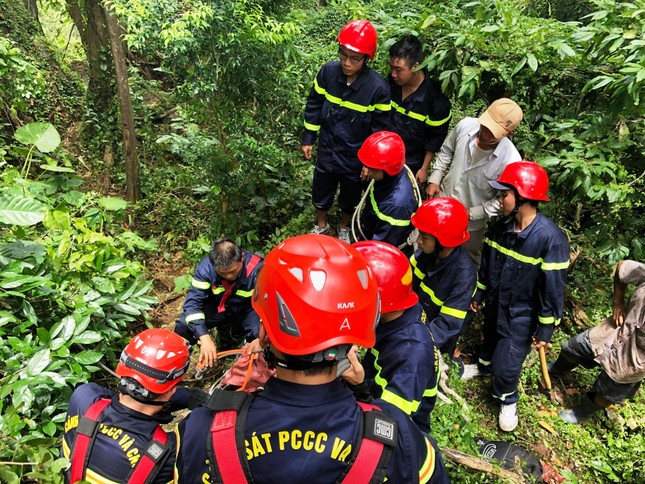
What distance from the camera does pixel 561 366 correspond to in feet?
13.5

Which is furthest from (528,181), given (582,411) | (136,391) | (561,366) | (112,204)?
(112,204)

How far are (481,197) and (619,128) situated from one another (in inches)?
51.8

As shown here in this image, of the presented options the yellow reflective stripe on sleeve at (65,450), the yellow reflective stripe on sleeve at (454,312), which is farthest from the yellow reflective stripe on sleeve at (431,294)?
the yellow reflective stripe on sleeve at (65,450)

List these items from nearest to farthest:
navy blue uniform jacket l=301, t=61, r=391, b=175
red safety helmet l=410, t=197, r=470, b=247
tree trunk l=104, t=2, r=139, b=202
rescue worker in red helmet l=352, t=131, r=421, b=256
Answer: red safety helmet l=410, t=197, r=470, b=247, rescue worker in red helmet l=352, t=131, r=421, b=256, navy blue uniform jacket l=301, t=61, r=391, b=175, tree trunk l=104, t=2, r=139, b=202

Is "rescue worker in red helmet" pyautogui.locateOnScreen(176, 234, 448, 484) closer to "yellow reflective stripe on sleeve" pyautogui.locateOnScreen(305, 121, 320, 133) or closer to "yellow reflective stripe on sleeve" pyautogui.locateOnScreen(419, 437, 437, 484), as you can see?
"yellow reflective stripe on sleeve" pyautogui.locateOnScreen(419, 437, 437, 484)

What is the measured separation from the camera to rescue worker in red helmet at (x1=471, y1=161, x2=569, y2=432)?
3.28 metres

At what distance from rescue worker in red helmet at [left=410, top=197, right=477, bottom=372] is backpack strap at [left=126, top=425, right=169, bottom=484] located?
1959 mm

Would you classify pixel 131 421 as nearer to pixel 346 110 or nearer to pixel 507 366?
pixel 507 366

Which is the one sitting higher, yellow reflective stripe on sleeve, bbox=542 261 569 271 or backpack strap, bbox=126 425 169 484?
backpack strap, bbox=126 425 169 484

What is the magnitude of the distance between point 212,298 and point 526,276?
2765mm

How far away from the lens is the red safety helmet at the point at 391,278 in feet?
7.55

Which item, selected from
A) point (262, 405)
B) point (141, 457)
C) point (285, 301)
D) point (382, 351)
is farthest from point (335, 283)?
point (141, 457)

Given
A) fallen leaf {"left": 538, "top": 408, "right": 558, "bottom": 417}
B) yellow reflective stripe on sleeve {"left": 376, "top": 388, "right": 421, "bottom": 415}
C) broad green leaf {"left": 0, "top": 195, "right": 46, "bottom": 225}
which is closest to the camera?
yellow reflective stripe on sleeve {"left": 376, "top": 388, "right": 421, "bottom": 415}

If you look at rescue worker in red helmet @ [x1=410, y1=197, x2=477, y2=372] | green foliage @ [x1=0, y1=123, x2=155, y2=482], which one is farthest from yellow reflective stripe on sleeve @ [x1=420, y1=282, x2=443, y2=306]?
green foliage @ [x1=0, y1=123, x2=155, y2=482]
